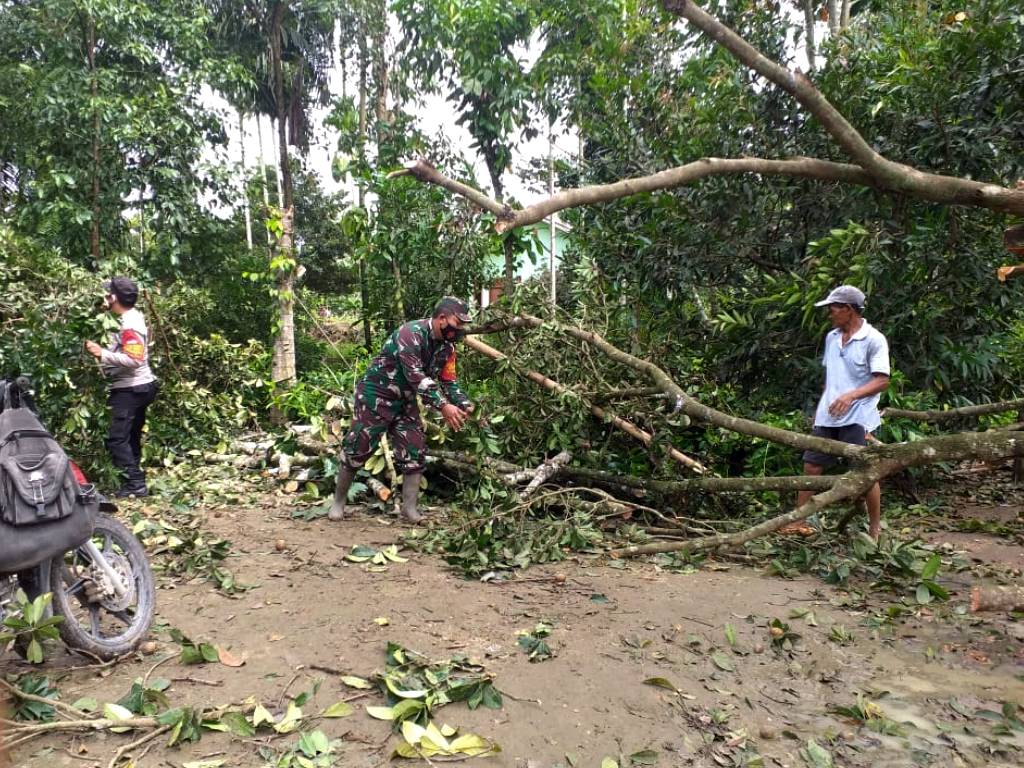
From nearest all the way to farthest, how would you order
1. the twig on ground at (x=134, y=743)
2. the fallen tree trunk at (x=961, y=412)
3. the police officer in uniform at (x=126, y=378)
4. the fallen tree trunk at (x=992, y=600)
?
the twig on ground at (x=134, y=743), the fallen tree trunk at (x=992, y=600), the fallen tree trunk at (x=961, y=412), the police officer in uniform at (x=126, y=378)

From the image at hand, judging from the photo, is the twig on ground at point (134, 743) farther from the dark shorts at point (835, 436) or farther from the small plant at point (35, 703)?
the dark shorts at point (835, 436)

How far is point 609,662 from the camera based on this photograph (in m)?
2.87

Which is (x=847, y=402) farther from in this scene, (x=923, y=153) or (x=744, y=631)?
(x=923, y=153)

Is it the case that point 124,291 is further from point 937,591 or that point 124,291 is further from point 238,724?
point 937,591

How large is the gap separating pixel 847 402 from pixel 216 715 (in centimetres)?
371

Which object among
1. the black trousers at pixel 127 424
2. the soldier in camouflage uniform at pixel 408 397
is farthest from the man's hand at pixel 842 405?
the black trousers at pixel 127 424

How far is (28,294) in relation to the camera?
5.61m

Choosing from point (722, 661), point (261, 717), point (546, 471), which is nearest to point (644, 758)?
point (722, 661)

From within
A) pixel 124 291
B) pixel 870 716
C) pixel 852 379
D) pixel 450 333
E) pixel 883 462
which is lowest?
pixel 870 716

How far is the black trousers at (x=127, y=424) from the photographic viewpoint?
17.0 ft

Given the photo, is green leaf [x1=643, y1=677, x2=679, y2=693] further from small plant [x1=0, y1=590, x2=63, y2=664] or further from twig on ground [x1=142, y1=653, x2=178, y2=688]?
small plant [x1=0, y1=590, x2=63, y2=664]

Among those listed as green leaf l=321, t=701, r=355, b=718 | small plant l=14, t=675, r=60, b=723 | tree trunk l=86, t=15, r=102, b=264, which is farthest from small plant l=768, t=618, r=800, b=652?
tree trunk l=86, t=15, r=102, b=264

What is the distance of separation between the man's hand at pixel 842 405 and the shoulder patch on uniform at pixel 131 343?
4.74 m

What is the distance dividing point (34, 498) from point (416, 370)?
237 centimetres
